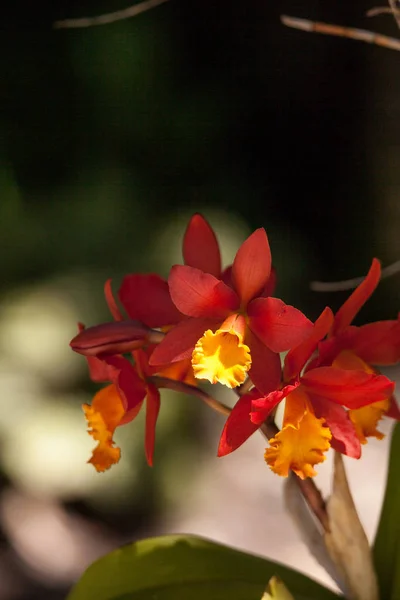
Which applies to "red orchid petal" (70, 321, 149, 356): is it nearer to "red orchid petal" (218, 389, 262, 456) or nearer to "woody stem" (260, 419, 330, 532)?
"red orchid petal" (218, 389, 262, 456)

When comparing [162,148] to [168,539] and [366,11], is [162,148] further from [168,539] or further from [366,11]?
[168,539]

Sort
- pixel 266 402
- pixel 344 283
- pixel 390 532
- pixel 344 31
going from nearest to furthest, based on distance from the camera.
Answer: pixel 266 402, pixel 390 532, pixel 344 31, pixel 344 283

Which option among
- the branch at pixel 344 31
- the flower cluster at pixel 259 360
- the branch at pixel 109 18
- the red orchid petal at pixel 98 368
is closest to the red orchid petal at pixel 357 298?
the flower cluster at pixel 259 360

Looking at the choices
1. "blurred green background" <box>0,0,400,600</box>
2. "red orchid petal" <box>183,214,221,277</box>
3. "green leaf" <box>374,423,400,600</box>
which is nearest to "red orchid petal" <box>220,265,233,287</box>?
"red orchid petal" <box>183,214,221,277</box>

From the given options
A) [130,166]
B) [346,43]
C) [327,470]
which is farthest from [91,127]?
[327,470]

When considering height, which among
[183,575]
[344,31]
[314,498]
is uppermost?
[344,31]

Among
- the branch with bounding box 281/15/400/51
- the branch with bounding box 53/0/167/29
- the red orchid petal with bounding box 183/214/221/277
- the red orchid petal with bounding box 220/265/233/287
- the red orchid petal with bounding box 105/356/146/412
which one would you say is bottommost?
the red orchid petal with bounding box 105/356/146/412

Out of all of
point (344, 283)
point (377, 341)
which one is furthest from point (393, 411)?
point (344, 283)

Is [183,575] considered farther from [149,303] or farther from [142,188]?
[142,188]
